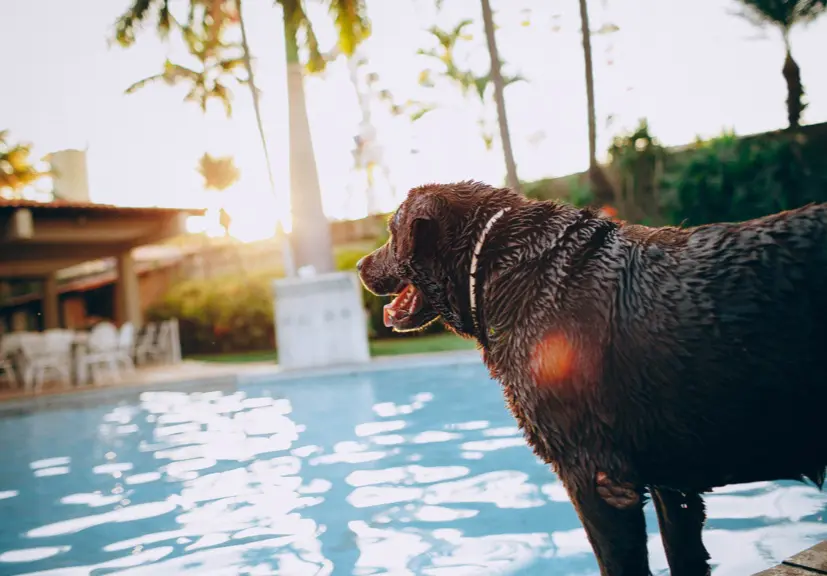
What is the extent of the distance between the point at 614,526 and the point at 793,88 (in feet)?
66.1

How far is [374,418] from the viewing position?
26.1 feet

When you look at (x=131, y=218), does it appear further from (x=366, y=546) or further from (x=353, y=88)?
(x=353, y=88)

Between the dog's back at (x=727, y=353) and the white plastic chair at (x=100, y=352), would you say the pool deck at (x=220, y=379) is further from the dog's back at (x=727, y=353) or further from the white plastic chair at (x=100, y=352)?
the dog's back at (x=727, y=353)

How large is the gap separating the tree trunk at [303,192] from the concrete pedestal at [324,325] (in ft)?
7.81

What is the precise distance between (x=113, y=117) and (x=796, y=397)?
24243mm

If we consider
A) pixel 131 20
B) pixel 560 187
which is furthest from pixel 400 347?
pixel 131 20

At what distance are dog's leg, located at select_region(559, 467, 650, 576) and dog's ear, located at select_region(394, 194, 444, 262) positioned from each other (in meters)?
0.78

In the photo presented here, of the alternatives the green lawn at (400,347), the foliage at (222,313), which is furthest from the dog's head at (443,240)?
the foliage at (222,313)

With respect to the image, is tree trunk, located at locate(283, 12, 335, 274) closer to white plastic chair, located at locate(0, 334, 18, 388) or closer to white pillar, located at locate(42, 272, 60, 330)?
white plastic chair, located at locate(0, 334, 18, 388)

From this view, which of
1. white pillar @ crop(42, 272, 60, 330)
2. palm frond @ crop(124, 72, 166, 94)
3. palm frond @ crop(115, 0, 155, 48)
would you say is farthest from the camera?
palm frond @ crop(124, 72, 166, 94)

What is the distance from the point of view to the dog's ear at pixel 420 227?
2105mm

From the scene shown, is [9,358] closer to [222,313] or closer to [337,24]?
[222,313]

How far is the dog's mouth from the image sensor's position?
7.55ft

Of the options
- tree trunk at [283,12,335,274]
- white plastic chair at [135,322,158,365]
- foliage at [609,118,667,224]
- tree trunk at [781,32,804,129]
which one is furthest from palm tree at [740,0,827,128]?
white plastic chair at [135,322,158,365]
